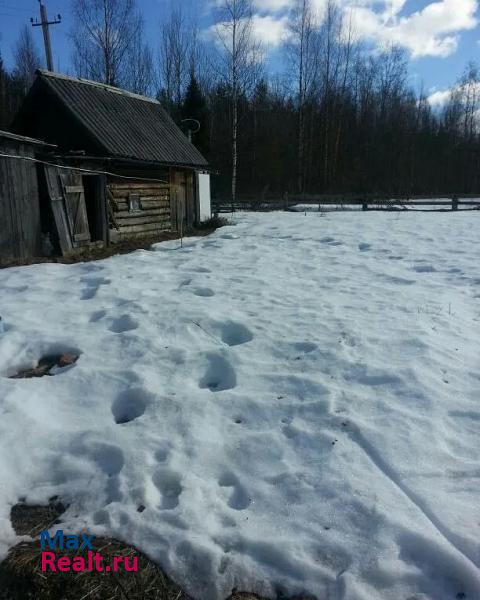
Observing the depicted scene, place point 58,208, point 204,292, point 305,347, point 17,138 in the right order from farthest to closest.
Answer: point 58,208 → point 17,138 → point 204,292 → point 305,347

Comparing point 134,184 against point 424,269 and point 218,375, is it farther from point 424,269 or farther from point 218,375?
point 218,375

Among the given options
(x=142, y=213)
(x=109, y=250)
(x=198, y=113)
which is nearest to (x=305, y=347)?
(x=109, y=250)

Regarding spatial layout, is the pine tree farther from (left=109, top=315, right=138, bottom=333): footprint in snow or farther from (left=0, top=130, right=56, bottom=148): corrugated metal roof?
(left=109, top=315, right=138, bottom=333): footprint in snow

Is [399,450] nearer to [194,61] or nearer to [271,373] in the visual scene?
[271,373]

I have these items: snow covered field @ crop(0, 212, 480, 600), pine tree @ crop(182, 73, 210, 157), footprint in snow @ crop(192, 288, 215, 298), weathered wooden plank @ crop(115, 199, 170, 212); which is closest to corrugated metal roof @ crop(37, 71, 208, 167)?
weathered wooden plank @ crop(115, 199, 170, 212)

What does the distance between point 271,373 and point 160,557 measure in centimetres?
203

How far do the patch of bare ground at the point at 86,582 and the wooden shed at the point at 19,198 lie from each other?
7745mm

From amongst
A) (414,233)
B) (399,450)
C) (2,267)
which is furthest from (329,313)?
(414,233)

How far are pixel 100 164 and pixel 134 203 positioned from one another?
1731mm

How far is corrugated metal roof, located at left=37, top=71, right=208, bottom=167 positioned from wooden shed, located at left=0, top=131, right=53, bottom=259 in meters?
2.73

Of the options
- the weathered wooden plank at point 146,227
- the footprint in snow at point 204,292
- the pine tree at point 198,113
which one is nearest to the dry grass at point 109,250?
the weathered wooden plank at point 146,227

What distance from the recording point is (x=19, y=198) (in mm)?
8961

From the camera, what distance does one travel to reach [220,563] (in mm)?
2238

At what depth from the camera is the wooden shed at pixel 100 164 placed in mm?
10055
